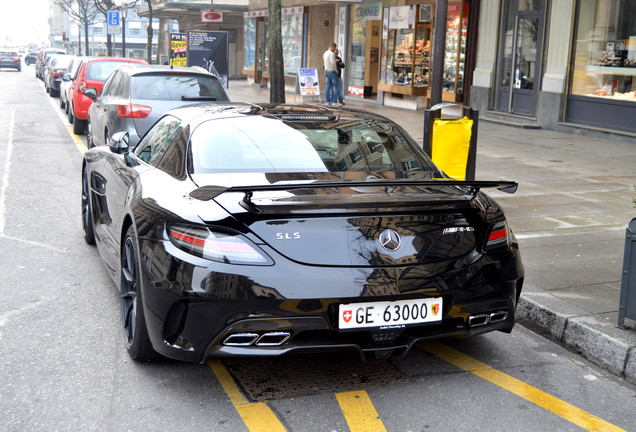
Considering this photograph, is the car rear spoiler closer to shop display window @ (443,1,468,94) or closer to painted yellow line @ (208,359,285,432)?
painted yellow line @ (208,359,285,432)

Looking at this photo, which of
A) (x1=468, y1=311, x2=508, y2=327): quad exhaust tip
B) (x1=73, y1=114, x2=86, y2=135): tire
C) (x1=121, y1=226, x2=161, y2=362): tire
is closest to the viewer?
(x1=468, y1=311, x2=508, y2=327): quad exhaust tip

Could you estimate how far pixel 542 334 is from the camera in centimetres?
530

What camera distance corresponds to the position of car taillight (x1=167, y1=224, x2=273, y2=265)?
148 inches

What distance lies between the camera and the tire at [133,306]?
4.33m

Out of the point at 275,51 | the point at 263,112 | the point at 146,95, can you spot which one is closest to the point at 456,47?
the point at 275,51

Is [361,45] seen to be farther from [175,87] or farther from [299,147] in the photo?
[299,147]

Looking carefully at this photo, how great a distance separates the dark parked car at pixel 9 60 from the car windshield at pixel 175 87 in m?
55.9

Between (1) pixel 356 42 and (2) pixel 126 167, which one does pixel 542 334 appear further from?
(1) pixel 356 42

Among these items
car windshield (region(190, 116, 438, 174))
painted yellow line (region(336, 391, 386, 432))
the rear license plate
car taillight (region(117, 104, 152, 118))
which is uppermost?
car windshield (region(190, 116, 438, 174))

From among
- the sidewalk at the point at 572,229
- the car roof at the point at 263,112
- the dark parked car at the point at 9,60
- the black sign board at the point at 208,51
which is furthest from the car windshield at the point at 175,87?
the dark parked car at the point at 9,60

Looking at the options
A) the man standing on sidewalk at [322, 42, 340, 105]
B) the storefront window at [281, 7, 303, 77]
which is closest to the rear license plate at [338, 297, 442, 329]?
the man standing on sidewalk at [322, 42, 340, 105]

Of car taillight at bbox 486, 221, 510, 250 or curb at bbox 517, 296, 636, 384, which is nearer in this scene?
car taillight at bbox 486, 221, 510, 250

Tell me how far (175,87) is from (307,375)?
7.63 meters

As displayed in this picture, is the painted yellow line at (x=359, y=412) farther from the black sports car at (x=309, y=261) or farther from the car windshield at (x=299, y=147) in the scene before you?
the car windshield at (x=299, y=147)
